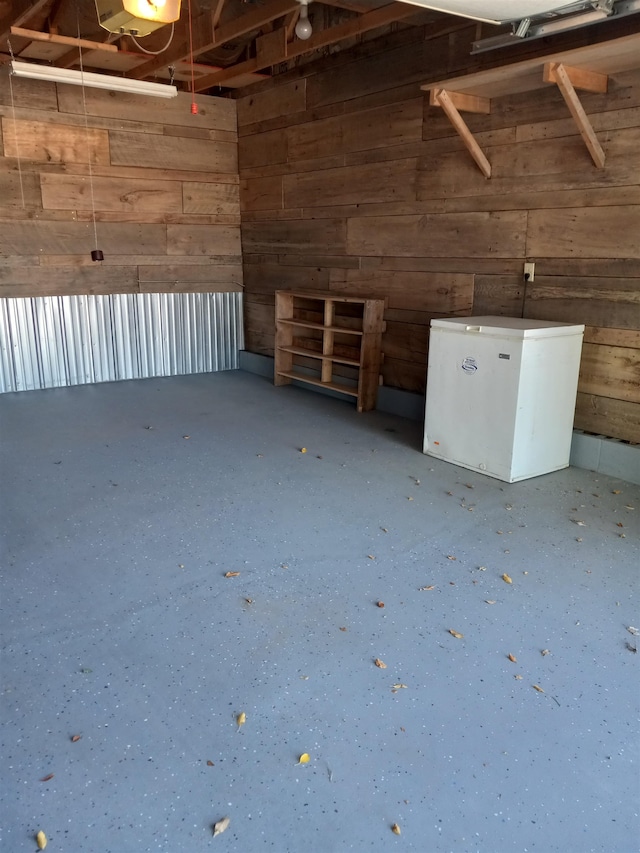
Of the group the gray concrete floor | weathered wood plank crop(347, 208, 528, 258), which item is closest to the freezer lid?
weathered wood plank crop(347, 208, 528, 258)

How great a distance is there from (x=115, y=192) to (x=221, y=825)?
19.0 ft

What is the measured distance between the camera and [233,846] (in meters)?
1.49

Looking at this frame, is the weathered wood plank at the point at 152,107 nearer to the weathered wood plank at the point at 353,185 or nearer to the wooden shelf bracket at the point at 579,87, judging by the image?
the weathered wood plank at the point at 353,185

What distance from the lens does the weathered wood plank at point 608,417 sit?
3.74 meters

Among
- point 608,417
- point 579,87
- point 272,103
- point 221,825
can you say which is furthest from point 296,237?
point 221,825

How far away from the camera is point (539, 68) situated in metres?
3.37

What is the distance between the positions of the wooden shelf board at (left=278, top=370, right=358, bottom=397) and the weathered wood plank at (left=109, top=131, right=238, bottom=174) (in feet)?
7.56

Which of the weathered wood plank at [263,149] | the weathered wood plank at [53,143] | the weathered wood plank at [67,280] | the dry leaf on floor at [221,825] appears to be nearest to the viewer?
the dry leaf on floor at [221,825]

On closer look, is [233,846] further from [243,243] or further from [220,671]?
[243,243]

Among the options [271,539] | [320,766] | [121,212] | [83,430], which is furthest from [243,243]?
[320,766]

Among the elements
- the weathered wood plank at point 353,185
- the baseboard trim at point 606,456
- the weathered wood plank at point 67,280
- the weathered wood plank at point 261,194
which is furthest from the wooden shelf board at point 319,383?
the baseboard trim at point 606,456

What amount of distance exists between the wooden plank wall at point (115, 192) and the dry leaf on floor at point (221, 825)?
5.31 metres

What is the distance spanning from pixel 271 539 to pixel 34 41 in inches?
180

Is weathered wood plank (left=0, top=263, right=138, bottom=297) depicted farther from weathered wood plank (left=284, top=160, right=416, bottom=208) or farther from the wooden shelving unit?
weathered wood plank (left=284, top=160, right=416, bottom=208)
